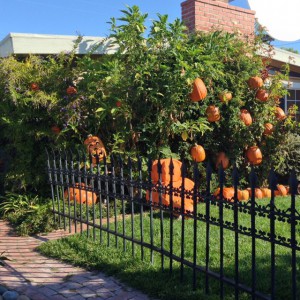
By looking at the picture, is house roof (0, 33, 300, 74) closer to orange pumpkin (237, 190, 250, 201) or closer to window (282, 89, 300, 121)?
orange pumpkin (237, 190, 250, 201)

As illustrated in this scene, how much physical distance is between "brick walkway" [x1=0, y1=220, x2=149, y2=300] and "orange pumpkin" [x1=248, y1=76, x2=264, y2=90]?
4.65m

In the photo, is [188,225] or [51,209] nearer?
[188,225]

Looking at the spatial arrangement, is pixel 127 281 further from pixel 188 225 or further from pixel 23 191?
pixel 23 191

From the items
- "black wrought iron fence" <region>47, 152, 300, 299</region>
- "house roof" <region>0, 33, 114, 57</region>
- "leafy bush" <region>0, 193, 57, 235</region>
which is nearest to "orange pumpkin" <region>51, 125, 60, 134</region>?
"black wrought iron fence" <region>47, 152, 300, 299</region>

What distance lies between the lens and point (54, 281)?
384cm

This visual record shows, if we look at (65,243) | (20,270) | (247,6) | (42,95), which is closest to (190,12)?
(247,6)

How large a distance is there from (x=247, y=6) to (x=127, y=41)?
18.1 ft

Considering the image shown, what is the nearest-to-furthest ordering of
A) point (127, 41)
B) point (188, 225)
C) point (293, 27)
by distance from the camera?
point (188, 225) < point (127, 41) < point (293, 27)

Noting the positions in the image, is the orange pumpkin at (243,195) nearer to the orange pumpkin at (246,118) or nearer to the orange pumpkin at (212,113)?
the orange pumpkin at (246,118)

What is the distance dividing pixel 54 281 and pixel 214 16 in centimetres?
710

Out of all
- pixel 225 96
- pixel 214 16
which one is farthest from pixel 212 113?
pixel 214 16

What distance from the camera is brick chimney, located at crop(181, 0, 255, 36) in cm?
858

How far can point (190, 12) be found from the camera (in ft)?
28.4

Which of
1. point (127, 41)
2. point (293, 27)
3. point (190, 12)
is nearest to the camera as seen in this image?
point (127, 41)
